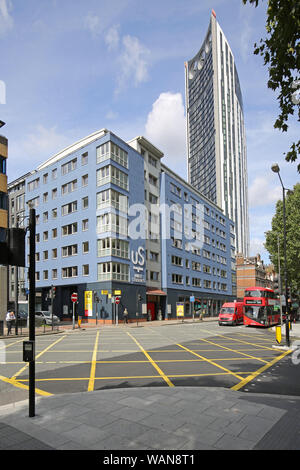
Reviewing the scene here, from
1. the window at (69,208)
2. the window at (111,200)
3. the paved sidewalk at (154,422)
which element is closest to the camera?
the paved sidewalk at (154,422)

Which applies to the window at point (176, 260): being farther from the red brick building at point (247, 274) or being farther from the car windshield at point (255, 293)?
the red brick building at point (247, 274)

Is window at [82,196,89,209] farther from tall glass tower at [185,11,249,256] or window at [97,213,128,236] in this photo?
tall glass tower at [185,11,249,256]

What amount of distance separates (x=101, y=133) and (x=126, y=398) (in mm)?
38062

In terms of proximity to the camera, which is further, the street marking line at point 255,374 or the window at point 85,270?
the window at point 85,270

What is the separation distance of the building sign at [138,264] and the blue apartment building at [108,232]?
0.12 metres

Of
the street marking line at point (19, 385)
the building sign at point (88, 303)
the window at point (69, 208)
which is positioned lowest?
the building sign at point (88, 303)

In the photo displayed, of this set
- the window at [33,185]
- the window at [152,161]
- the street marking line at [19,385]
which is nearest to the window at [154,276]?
the window at [152,161]

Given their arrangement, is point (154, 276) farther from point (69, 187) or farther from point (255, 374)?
point (255, 374)

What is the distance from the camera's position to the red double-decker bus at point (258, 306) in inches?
1193

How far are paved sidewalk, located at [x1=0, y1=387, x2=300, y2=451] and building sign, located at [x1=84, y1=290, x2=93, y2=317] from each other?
31085mm

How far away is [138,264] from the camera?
41781 mm

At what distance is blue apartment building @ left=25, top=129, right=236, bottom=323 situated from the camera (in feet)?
124

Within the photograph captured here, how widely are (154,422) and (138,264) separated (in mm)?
36164
